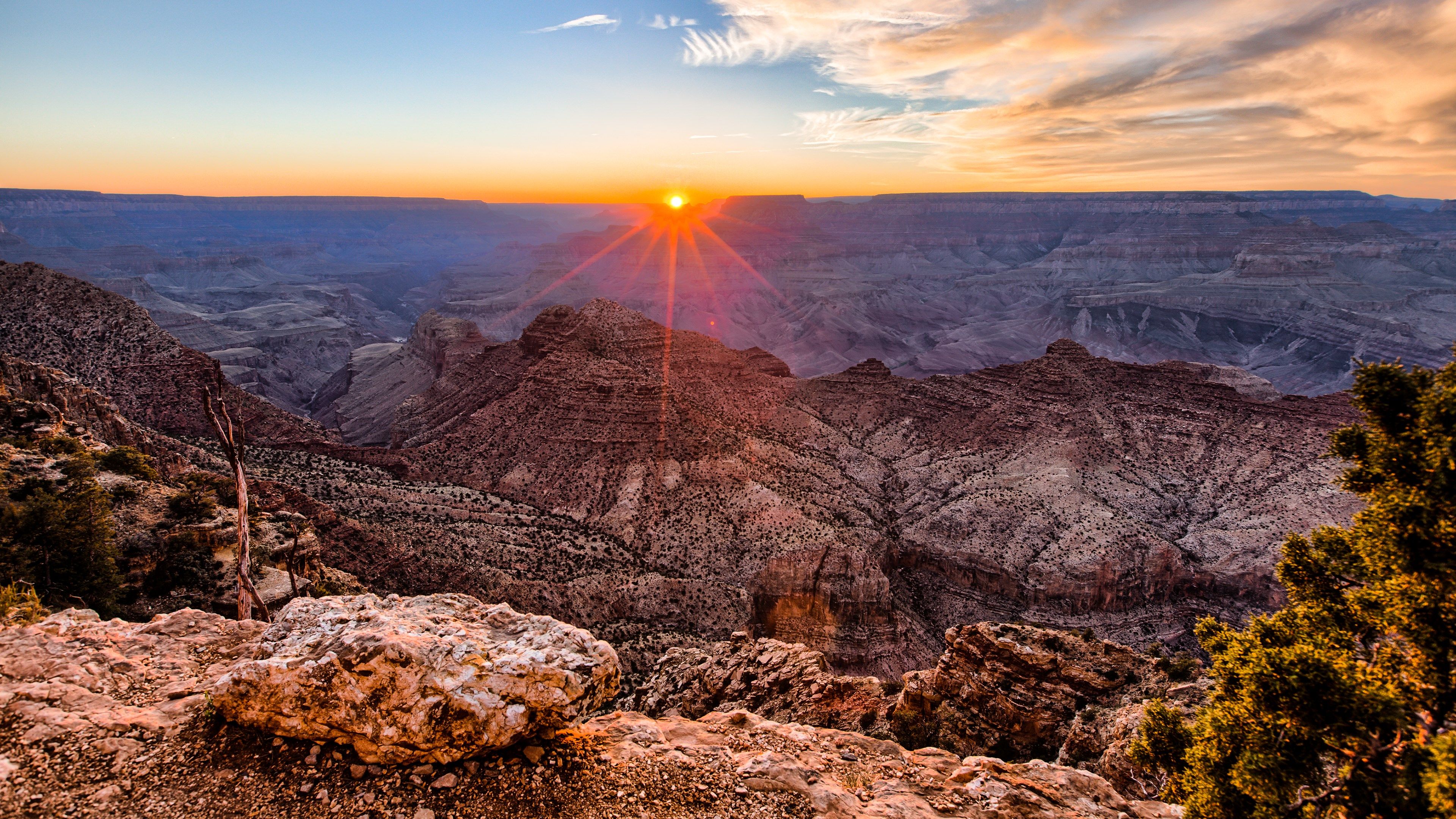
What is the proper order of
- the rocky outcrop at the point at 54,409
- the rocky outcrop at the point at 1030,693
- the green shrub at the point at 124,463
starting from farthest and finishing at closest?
the rocky outcrop at the point at 54,409 < the green shrub at the point at 124,463 < the rocky outcrop at the point at 1030,693

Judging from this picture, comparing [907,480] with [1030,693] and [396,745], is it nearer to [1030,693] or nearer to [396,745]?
[1030,693]

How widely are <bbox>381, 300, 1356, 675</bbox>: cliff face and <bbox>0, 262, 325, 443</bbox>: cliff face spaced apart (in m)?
19.5

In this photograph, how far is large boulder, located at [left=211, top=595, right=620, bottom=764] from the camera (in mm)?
9242

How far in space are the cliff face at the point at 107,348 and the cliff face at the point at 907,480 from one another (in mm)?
19489

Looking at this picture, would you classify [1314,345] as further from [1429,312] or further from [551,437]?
[551,437]

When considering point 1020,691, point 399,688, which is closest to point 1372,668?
point 399,688

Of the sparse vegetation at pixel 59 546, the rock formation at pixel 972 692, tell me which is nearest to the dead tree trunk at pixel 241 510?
the sparse vegetation at pixel 59 546

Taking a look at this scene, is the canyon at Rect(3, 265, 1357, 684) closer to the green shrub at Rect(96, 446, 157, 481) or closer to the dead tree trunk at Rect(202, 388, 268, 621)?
the green shrub at Rect(96, 446, 157, 481)

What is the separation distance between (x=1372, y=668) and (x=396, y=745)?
13352 millimetres

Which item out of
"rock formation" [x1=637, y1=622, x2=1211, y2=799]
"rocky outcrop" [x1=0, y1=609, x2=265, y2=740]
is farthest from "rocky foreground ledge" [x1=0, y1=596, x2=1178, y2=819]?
"rock formation" [x1=637, y1=622, x2=1211, y2=799]

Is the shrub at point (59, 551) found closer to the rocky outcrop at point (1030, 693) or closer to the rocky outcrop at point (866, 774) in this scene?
the rocky outcrop at point (866, 774)

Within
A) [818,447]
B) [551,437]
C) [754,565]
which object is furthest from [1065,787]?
[818,447]

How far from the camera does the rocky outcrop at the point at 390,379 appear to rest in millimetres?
97062

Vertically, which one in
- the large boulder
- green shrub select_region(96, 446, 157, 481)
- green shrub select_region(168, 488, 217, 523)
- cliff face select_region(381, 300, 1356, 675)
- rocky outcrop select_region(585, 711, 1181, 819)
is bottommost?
cliff face select_region(381, 300, 1356, 675)
